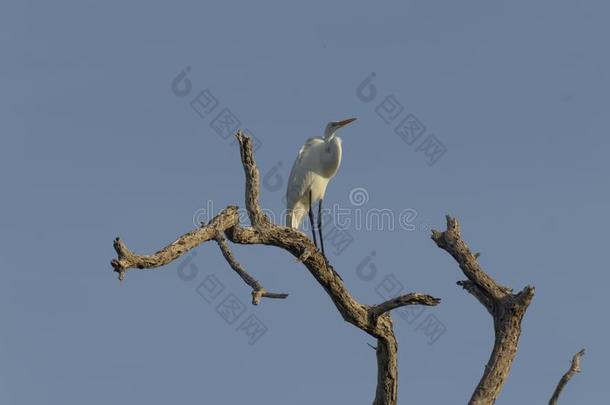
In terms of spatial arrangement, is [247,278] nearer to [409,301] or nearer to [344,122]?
[409,301]

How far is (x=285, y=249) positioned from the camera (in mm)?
7473

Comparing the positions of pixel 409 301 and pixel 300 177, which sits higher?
pixel 300 177

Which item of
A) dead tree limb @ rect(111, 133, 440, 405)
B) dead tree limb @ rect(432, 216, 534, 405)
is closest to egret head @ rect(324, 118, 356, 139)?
dead tree limb @ rect(432, 216, 534, 405)

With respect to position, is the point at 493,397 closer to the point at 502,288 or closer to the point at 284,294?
the point at 502,288

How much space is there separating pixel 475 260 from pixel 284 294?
84.3 inches

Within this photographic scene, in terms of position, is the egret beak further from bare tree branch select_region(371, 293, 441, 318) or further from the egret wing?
bare tree branch select_region(371, 293, 441, 318)

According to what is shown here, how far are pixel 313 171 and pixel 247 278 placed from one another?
123 inches

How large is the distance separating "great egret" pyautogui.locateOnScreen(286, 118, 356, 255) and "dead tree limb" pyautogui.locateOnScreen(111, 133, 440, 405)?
2.53m

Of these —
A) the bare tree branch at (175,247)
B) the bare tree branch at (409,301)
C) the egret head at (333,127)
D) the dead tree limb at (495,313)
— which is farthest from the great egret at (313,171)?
the bare tree branch at (175,247)

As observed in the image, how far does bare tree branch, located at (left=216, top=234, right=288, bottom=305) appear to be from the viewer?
7.29 metres

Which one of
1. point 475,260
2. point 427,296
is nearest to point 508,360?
point 475,260

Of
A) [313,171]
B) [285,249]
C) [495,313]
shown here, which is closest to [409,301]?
[285,249]

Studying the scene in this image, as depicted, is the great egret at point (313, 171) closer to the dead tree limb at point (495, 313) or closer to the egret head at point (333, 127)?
the egret head at point (333, 127)

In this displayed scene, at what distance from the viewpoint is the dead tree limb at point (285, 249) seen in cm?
612
